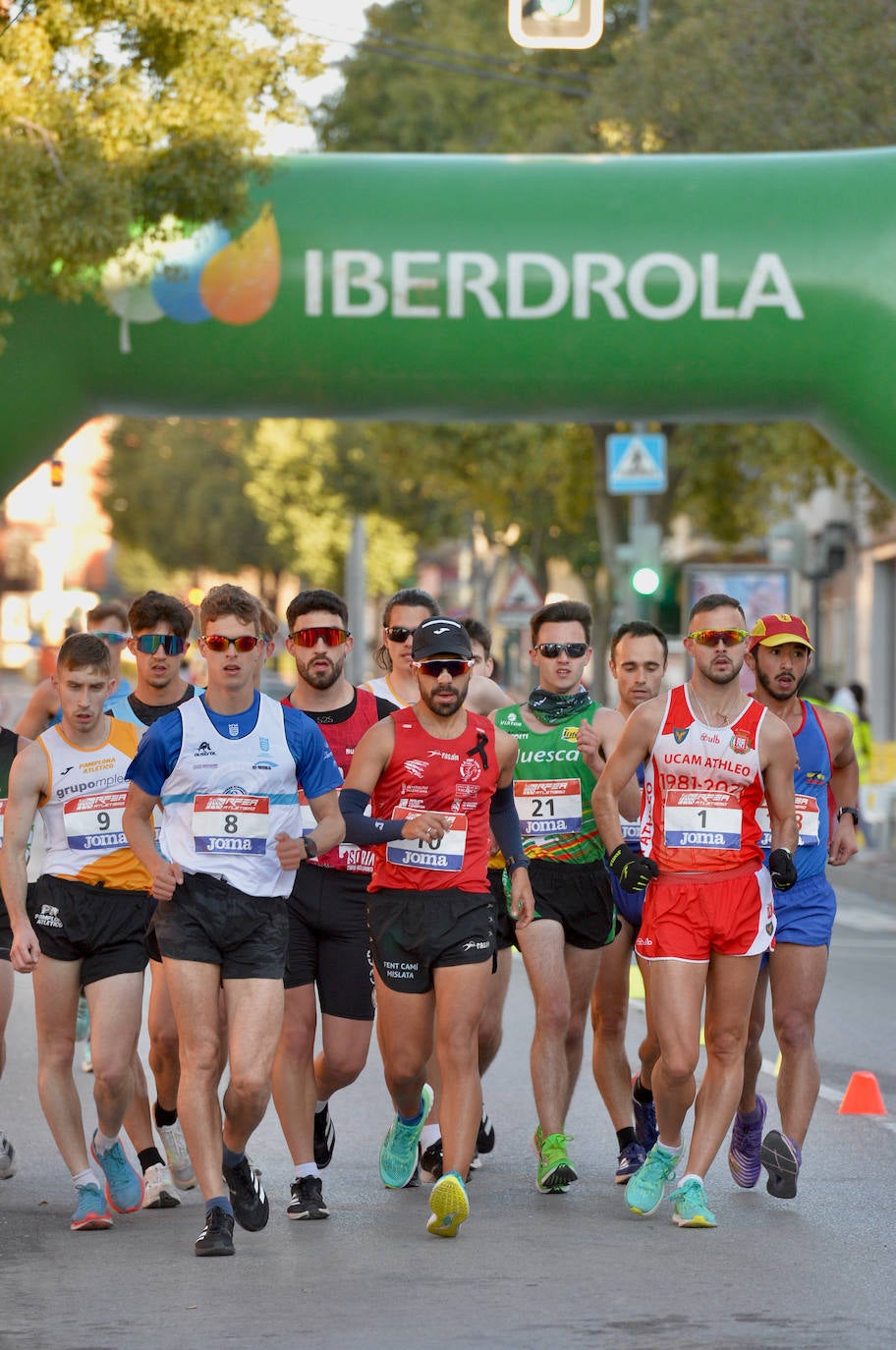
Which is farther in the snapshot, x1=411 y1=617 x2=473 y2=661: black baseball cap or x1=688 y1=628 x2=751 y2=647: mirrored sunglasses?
x1=688 y1=628 x2=751 y2=647: mirrored sunglasses

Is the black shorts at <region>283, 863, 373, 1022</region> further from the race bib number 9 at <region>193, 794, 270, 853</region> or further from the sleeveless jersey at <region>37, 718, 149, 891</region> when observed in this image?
the race bib number 9 at <region>193, 794, 270, 853</region>

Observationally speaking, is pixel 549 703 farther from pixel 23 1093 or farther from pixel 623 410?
pixel 623 410

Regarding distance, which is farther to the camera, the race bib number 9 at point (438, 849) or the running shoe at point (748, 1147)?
the running shoe at point (748, 1147)

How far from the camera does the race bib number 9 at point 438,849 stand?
740 centimetres

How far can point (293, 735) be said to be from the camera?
715 centimetres

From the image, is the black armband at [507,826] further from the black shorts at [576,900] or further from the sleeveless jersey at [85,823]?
the sleeveless jersey at [85,823]

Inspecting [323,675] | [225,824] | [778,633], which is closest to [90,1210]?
[225,824]

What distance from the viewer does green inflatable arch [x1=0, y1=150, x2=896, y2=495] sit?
43.0 feet

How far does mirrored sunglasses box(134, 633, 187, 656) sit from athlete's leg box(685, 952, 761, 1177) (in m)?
2.23

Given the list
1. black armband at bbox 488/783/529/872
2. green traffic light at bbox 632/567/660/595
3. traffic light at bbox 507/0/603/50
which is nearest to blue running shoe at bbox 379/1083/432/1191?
black armband at bbox 488/783/529/872

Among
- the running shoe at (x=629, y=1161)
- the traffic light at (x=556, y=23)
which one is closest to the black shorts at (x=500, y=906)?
the running shoe at (x=629, y=1161)

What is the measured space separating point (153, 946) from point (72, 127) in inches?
253

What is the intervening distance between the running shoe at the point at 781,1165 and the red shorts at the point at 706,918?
712 millimetres

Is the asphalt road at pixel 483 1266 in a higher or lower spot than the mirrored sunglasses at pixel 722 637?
lower
